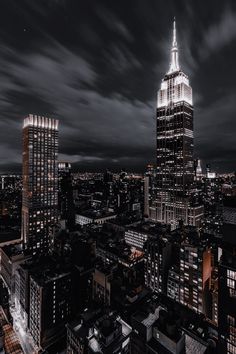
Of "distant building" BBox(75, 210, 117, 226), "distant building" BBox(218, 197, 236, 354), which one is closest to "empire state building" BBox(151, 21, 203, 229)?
"distant building" BBox(75, 210, 117, 226)

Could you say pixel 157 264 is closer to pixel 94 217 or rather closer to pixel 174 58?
pixel 94 217

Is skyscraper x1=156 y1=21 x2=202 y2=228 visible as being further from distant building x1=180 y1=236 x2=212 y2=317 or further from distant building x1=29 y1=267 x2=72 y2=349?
distant building x1=29 y1=267 x2=72 y2=349

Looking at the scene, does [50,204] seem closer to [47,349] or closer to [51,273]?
[51,273]

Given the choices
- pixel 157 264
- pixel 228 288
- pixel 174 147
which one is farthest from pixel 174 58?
pixel 228 288

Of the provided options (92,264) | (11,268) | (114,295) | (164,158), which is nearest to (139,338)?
(114,295)

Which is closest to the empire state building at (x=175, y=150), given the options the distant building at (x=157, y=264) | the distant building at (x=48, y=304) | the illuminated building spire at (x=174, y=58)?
the illuminated building spire at (x=174, y=58)

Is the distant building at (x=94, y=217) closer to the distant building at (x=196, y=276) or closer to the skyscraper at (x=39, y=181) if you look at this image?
the skyscraper at (x=39, y=181)

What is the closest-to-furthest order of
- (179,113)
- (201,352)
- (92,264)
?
(201,352) → (92,264) → (179,113)
